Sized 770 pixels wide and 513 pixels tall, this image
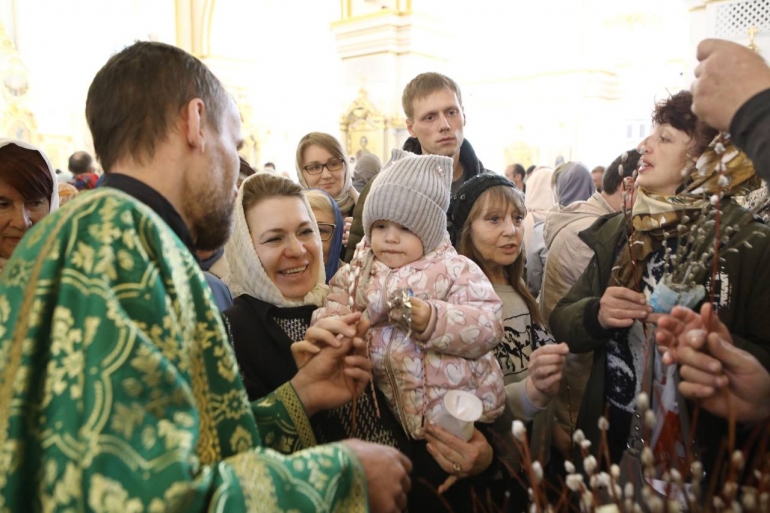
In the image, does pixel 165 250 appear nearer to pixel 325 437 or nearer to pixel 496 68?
pixel 325 437

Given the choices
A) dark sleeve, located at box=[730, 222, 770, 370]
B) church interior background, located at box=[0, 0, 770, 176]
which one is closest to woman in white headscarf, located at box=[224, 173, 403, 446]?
dark sleeve, located at box=[730, 222, 770, 370]

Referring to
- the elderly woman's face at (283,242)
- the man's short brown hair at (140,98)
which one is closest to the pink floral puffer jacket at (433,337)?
the elderly woman's face at (283,242)

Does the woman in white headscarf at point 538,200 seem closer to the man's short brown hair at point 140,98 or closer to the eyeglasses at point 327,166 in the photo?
the eyeglasses at point 327,166

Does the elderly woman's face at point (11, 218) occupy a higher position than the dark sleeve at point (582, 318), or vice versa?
the elderly woman's face at point (11, 218)

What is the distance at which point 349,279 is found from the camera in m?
2.25


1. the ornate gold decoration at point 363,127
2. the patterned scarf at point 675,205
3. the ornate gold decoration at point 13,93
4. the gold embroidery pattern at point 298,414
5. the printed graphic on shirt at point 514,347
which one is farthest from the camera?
the ornate gold decoration at point 13,93

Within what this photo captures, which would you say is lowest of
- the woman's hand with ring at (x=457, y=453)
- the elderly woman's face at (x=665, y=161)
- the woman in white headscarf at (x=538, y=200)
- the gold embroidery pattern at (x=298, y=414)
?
the woman's hand with ring at (x=457, y=453)

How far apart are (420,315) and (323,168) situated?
2.29 m

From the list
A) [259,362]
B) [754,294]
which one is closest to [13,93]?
[259,362]

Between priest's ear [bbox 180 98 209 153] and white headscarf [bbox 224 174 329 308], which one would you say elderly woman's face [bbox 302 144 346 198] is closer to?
white headscarf [bbox 224 174 329 308]

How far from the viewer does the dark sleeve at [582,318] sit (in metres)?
2.16

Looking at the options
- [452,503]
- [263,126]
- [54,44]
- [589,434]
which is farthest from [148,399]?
[263,126]

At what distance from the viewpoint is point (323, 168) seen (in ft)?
13.2

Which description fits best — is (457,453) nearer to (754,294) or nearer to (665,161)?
(754,294)
